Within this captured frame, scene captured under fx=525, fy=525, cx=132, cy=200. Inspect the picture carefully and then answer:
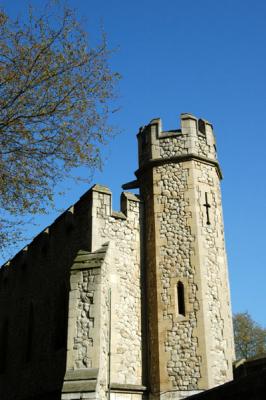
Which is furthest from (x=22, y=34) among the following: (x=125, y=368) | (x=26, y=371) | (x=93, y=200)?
(x=26, y=371)

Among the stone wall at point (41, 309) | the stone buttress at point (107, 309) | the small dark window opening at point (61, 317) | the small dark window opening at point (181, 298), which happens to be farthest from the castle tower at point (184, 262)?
the small dark window opening at point (61, 317)

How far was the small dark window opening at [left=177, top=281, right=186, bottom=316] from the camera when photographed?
13.5 meters

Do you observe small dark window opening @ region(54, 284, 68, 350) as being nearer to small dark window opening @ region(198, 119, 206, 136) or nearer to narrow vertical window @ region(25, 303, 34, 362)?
narrow vertical window @ region(25, 303, 34, 362)

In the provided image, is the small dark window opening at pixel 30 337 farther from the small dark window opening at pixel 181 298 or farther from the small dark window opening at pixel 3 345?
the small dark window opening at pixel 181 298

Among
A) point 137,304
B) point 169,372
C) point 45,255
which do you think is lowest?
point 169,372

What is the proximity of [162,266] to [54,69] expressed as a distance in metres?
6.06

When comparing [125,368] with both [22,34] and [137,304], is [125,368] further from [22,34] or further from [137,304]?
[22,34]

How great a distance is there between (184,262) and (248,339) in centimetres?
1952

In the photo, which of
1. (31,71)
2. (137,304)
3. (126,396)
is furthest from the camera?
(137,304)

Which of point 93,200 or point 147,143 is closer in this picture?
point 93,200

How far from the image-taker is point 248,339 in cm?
3148

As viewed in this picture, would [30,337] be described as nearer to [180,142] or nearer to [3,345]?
[3,345]

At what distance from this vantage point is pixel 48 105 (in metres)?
10.8

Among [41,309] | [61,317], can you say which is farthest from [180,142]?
[41,309]
